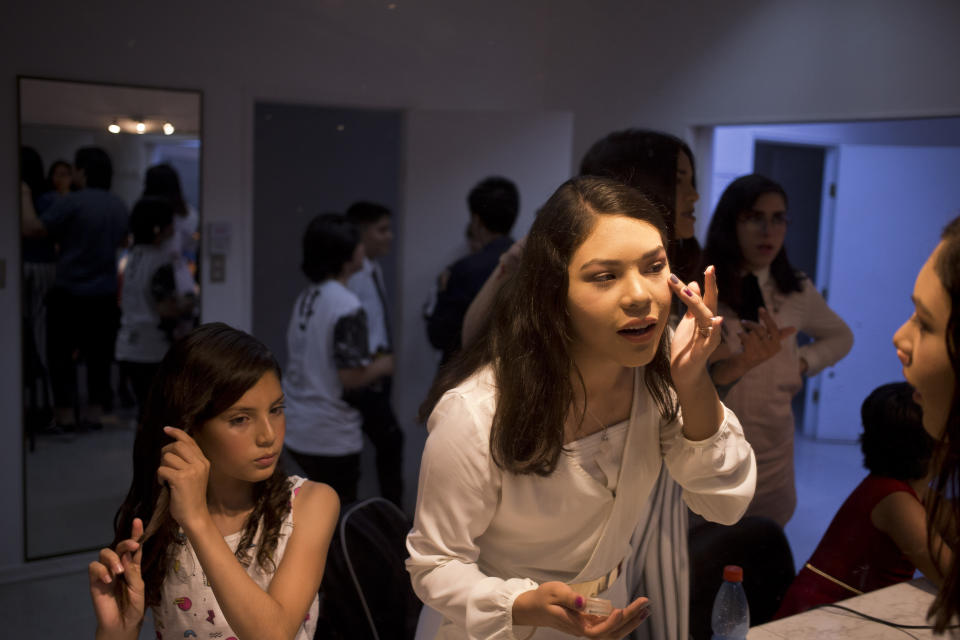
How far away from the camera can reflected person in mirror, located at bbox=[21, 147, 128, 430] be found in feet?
10.9

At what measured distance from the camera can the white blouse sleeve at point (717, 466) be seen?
4.78 ft

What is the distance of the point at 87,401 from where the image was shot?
3.38m

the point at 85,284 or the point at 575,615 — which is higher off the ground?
the point at 85,284

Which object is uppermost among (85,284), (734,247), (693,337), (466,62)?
(466,62)

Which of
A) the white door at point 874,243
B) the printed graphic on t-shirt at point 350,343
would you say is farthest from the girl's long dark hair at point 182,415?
the white door at point 874,243

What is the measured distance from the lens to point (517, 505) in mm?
1472

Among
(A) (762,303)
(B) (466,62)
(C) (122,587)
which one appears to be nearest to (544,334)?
(C) (122,587)

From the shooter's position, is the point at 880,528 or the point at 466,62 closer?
the point at 880,528

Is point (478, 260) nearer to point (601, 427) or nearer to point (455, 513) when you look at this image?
point (601, 427)

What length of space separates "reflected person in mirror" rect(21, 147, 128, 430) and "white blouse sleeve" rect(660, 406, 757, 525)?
259 centimetres

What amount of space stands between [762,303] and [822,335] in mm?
357

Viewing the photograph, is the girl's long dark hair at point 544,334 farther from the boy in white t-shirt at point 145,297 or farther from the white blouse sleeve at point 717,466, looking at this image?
the boy in white t-shirt at point 145,297

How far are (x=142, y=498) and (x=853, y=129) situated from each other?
463cm

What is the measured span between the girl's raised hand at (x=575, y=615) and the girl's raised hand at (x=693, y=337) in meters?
0.36
